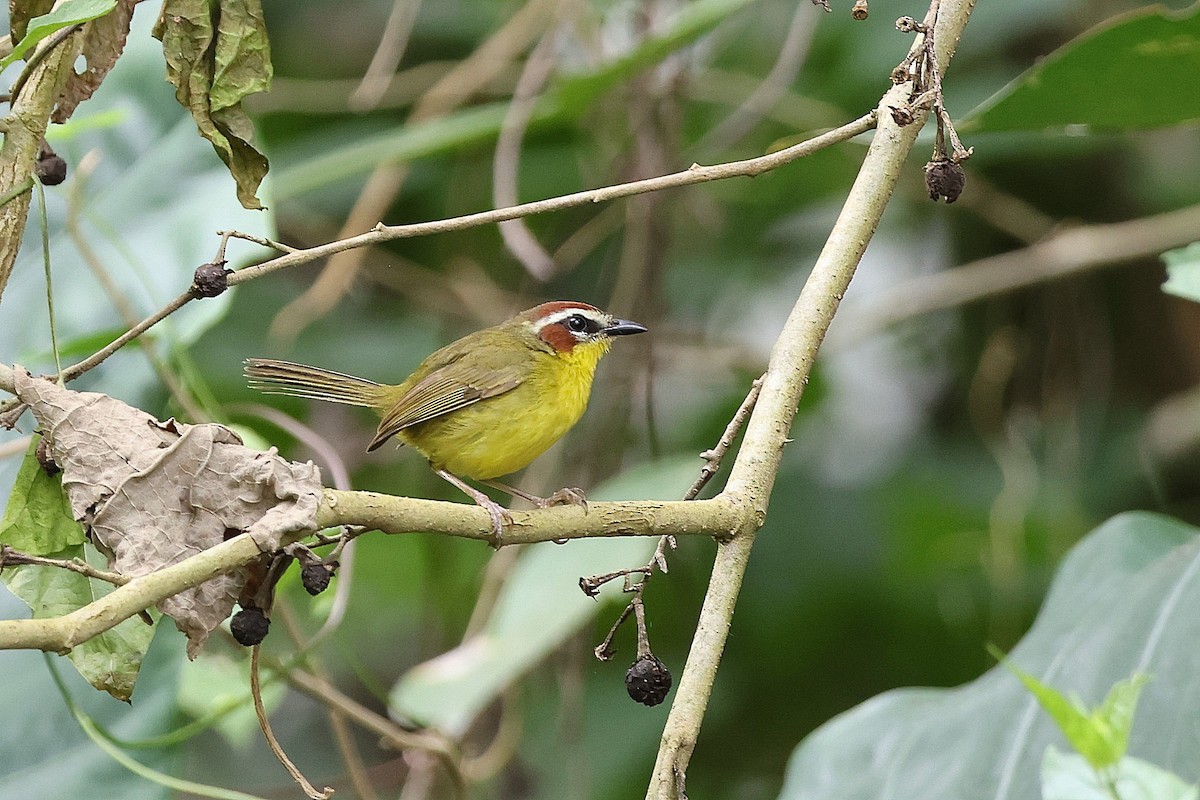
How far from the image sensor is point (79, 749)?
2.38 m

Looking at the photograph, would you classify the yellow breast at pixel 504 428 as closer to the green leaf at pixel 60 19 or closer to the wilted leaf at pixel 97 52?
the wilted leaf at pixel 97 52

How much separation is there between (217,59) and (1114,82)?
5.42 ft

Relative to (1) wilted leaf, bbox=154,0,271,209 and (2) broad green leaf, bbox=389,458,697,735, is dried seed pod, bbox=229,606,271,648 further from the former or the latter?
(2) broad green leaf, bbox=389,458,697,735

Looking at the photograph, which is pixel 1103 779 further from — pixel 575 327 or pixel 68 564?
pixel 575 327

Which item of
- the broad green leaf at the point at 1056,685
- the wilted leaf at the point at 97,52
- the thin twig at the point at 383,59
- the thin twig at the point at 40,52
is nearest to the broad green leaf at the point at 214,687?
the broad green leaf at the point at 1056,685

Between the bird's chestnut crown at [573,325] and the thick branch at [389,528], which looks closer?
the thick branch at [389,528]

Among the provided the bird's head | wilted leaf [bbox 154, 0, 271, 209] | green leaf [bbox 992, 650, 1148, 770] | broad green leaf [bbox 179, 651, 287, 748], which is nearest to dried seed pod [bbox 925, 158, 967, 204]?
green leaf [bbox 992, 650, 1148, 770]

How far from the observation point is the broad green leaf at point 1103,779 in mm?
1277

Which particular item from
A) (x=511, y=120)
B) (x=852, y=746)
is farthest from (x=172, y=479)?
(x=511, y=120)

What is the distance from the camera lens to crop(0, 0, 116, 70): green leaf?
1447 millimetres

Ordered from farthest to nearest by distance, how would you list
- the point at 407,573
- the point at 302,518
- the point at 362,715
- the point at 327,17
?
the point at 327,17
the point at 407,573
the point at 362,715
the point at 302,518

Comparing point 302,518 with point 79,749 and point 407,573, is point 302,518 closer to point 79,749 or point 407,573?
point 79,749

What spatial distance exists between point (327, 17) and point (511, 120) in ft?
7.47

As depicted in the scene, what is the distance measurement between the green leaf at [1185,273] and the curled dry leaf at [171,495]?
156 cm
